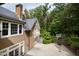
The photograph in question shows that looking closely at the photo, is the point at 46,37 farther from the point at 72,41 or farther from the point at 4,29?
the point at 4,29

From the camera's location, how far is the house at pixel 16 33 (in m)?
2.22

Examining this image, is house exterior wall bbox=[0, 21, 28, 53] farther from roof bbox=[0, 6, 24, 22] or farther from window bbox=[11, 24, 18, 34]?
roof bbox=[0, 6, 24, 22]

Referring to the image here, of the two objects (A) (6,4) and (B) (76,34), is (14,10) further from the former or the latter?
(B) (76,34)

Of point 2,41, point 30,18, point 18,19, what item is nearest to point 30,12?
point 30,18

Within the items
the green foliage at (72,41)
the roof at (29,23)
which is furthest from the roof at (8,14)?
the green foliage at (72,41)

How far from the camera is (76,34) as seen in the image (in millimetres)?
2336

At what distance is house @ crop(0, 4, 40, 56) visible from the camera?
2.22 meters

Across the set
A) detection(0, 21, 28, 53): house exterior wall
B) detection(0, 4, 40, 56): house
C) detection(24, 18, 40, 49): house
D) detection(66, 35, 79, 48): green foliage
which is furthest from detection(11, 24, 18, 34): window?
detection(66, 35, 79, 48): green foliage

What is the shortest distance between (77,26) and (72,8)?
0.38m

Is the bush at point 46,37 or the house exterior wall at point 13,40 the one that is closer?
the house exterior wall at point 13,40

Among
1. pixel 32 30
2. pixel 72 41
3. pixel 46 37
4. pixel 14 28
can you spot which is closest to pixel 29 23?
pixel 32 30

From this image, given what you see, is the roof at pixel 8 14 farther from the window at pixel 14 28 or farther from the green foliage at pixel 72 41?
the green foliage at pixel 72 41

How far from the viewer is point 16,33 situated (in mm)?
2451

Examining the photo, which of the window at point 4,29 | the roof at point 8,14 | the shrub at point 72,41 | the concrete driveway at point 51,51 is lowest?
the concrete driveway at point 51,51
